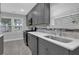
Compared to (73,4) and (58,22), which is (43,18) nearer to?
(58,22)

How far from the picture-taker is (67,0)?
159 cm

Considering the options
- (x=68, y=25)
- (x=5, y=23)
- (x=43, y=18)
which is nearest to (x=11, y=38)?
(x=5, y=23)

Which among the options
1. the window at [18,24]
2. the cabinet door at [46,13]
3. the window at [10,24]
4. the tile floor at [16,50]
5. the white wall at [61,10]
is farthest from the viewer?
the window at [18,24]

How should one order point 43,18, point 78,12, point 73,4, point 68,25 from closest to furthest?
point 78,12, point 73,4, point 68,25, point 43,18

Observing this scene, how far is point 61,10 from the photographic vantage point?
183 centimetres

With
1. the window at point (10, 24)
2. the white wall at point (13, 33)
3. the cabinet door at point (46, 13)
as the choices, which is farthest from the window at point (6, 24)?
the cabinet door at point (46, 13)

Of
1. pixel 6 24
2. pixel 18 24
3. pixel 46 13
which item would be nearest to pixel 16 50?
pixel 46 13

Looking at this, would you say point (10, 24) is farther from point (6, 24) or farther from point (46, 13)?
point (46, 13)

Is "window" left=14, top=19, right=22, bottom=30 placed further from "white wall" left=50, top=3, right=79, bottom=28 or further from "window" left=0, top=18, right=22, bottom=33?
"white wall" left=50, top=3, right=79, bottom=28

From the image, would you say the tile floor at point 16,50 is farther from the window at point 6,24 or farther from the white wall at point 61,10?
the window at point 6,24

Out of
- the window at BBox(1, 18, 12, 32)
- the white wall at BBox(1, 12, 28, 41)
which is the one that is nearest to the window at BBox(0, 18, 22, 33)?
the window at BBox(1, 18, 12, 32)

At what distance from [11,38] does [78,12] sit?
4893 millimetres

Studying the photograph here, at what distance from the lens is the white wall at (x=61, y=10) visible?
144 centimetres

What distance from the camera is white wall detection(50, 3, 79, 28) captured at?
1.44 metres
